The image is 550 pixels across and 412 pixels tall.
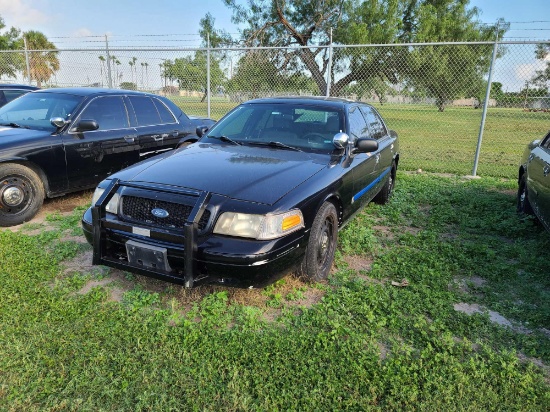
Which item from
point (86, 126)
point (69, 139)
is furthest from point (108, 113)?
point (69, 139)

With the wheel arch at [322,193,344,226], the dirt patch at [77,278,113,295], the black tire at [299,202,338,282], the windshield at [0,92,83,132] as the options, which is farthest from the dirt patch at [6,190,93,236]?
the wheel arch at [322,193,344,226]

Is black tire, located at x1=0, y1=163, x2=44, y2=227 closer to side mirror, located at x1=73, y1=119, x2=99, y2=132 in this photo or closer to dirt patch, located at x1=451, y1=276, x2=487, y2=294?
side mirror, located at x1=73, y1=119, x2=99, y2=132

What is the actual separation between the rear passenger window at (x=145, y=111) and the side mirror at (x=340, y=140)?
3.45m

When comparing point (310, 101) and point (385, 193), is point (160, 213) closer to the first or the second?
point (310, 101)

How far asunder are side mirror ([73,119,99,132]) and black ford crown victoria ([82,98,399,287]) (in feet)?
6.10

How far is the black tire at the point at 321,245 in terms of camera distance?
318 cm

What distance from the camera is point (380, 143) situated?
5.12m

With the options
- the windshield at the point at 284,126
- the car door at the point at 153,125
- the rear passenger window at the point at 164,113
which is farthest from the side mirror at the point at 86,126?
the windshield at the point at 284,126

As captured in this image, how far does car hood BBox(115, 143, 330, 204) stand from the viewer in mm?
2881

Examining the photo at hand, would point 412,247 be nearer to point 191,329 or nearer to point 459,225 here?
point 459,225

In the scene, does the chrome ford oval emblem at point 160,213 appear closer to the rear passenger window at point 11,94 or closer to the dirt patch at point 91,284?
the dirt patch at point 91,284

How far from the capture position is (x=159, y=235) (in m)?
2.75

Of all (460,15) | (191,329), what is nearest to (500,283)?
(191,329)

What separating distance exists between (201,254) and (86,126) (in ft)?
10.8
